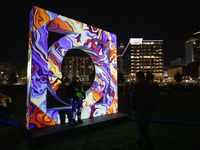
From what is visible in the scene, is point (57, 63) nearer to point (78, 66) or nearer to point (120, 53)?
point (78, 66)

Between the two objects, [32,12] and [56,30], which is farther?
[56,30]

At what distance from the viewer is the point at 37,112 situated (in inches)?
167

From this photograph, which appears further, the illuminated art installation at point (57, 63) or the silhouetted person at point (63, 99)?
the silhouetted person at point (63, 99)

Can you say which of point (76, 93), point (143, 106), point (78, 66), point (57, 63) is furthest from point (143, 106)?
point (78, 66)

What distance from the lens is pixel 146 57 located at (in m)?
93.7

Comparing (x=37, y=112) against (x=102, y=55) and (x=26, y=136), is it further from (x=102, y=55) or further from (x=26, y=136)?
(x=102, y=55)

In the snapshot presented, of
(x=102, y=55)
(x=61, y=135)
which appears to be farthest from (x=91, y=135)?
(x=102, y=55)

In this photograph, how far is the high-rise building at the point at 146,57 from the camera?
92.9 metres

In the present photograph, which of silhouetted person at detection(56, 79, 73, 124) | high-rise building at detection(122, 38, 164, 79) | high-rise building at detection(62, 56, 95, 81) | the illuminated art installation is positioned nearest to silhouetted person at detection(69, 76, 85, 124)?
silhouetted person at detection(56, 79, 73, 124)

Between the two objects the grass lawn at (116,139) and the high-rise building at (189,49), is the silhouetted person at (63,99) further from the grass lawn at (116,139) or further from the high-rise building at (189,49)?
the high-rise building at (189,49)

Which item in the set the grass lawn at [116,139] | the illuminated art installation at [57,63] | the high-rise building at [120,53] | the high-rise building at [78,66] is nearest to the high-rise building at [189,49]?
the high-rise building at [120,53]

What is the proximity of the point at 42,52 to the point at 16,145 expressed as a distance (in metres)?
2.66

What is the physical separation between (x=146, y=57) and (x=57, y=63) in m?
95.2

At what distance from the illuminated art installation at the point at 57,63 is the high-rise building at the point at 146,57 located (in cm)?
8798
